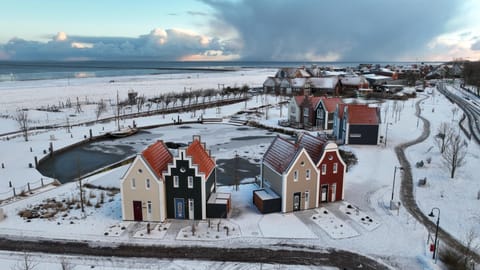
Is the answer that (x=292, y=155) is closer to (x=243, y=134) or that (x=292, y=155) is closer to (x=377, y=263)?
(x=377, y=263)

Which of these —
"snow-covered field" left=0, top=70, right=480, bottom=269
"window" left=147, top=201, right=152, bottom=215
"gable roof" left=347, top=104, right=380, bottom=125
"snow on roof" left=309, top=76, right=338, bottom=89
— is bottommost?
"snow-covered field" left=0, top=70, right=480, bottom=269

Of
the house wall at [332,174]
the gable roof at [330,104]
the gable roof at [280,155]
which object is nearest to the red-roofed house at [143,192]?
the gable roof at [280,155]

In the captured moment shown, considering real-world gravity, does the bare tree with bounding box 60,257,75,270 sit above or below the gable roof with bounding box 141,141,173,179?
below

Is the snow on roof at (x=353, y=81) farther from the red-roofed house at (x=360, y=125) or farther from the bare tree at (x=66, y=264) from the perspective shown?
the bare tree at (x=66, y=264)

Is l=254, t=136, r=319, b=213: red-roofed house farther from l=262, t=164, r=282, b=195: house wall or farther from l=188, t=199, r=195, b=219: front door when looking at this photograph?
l=188, t=199, r=195, b=219: front door

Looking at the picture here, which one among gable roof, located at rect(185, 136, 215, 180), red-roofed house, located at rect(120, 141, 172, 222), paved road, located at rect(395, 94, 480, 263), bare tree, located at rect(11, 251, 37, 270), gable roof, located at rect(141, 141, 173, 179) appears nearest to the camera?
bare tree, located at rect(11, 251, 37, 270)

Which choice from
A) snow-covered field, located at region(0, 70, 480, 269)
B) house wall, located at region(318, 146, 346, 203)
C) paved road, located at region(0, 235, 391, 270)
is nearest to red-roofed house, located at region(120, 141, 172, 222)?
snow-covered field, located at region(0, 70, 480, 269)
